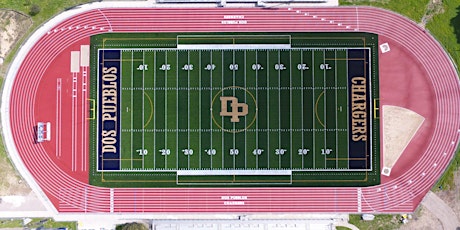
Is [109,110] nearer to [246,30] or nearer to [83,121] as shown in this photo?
[83,121]

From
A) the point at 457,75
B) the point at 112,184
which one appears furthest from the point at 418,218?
the point at 112,184

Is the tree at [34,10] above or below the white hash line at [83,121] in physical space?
above

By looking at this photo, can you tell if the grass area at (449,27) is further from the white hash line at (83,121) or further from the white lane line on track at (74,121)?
the white lane line on track at (74,121)

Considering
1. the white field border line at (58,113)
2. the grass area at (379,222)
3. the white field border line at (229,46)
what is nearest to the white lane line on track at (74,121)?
the white field border line at (58,113)

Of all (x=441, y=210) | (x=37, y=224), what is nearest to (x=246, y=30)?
(x=441, y=210)

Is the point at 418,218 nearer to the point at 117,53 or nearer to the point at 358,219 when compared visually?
the point at 358,219
